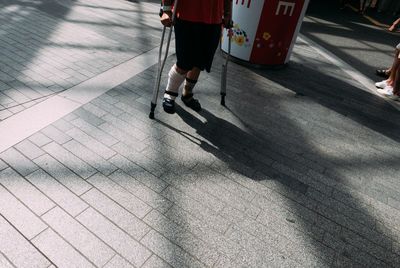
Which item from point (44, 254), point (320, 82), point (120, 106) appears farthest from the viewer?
point (320, 82)

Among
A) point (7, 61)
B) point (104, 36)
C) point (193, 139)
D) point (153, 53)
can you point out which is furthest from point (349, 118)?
point (7, 61)

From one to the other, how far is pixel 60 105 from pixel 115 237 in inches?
77.9

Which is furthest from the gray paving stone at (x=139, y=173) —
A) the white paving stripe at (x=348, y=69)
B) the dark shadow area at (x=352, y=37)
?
the dark shadow area at (x=352, y=37)

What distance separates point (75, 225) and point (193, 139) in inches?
59.6

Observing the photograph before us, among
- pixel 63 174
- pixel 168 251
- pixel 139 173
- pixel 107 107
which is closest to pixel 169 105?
pixel 107 107

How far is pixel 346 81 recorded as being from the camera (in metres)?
5.55

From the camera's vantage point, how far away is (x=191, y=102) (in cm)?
398

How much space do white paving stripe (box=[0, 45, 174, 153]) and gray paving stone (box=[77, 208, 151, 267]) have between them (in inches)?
46.3

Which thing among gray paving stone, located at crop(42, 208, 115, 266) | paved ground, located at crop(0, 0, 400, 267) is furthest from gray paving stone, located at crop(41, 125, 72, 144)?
gray paving stone, located at crop(42, 208, 115, 266)

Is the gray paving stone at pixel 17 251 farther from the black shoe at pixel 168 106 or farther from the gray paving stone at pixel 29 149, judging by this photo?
the black shoe at pixel 168 106

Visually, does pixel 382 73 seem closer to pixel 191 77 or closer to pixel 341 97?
pixel 341 97

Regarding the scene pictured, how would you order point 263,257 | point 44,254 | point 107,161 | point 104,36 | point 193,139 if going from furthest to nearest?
point 104,36
point 193,139
point 107,161
point 263,257
point 44,254

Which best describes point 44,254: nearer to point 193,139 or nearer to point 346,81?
point 193,139

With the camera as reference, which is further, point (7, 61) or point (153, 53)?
point (153, 53)
